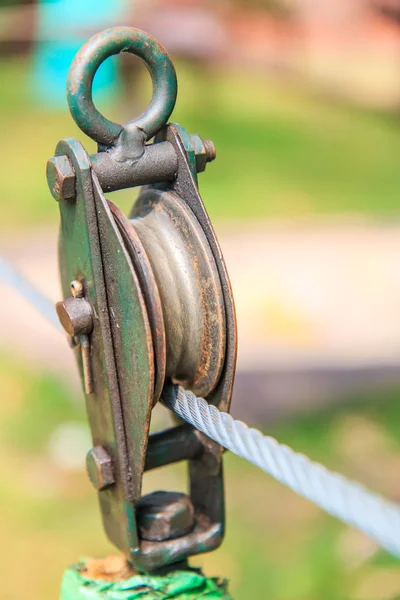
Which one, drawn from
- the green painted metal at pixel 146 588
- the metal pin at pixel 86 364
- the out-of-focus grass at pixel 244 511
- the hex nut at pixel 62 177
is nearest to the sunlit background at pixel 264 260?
the out-of-focus grass at pixel 244 511

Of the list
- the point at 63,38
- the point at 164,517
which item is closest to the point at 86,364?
the point at 164,517

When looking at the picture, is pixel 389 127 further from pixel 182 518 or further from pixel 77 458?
pixel 182 518

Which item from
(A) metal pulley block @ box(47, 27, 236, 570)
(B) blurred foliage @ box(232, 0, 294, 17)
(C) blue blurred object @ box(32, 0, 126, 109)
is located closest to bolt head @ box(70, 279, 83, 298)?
(A) metal pulley block @ box(47, 27, 236, 570)

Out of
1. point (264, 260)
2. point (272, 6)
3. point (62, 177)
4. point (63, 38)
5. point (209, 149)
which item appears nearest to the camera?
point (62, 177)

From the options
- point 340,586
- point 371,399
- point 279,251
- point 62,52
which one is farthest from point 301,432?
point 62,52

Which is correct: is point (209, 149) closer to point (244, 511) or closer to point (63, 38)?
point (244, 511)

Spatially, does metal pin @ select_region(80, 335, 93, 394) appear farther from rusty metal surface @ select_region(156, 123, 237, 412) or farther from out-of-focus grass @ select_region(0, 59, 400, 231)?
out-of-focus grass @ select_region(0, 59, 400, 231)

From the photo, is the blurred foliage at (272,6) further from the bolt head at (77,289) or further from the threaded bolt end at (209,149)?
the bolt head at (77,289)
